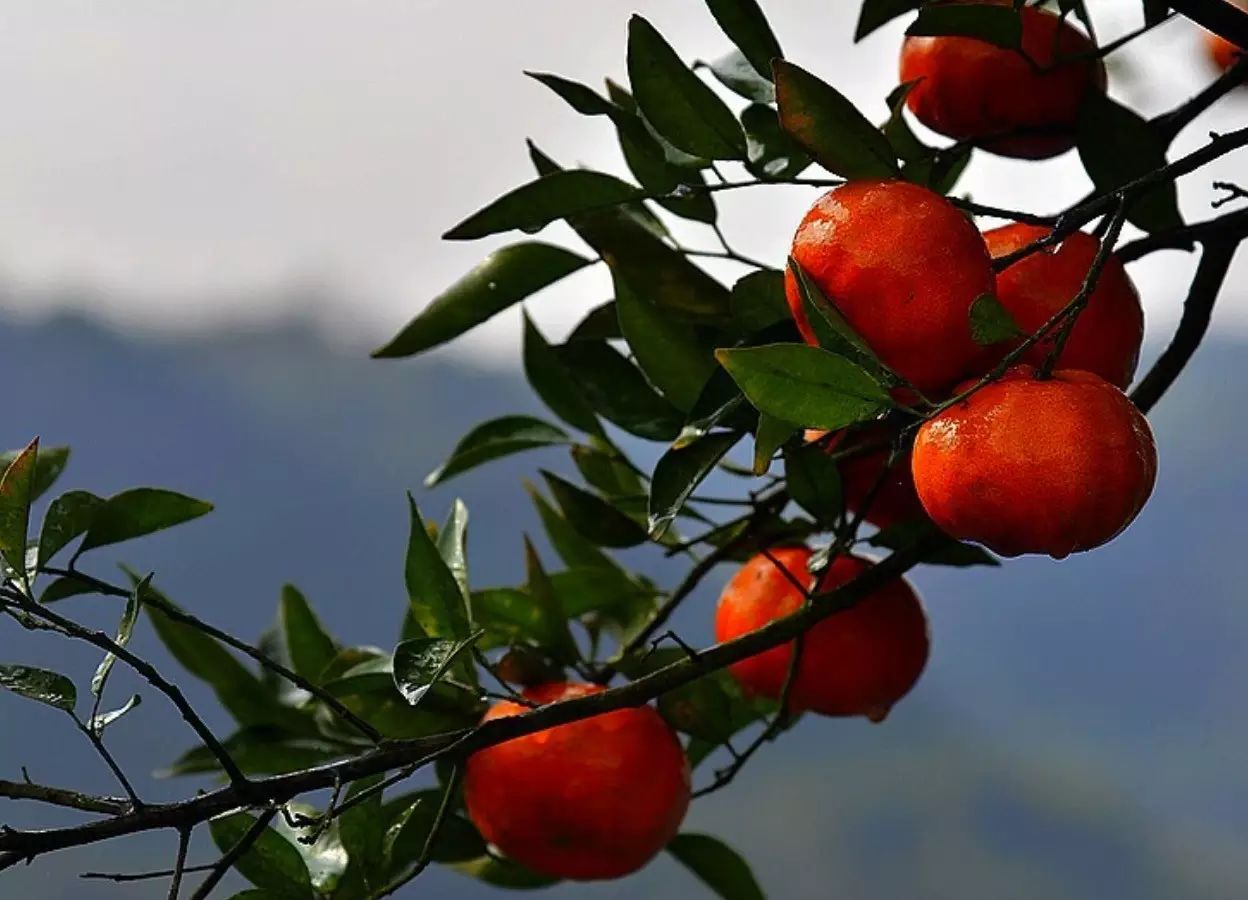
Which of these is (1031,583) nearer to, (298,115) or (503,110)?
(503,110)

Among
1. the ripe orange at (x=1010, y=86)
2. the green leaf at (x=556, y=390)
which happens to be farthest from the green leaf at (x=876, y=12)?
the green leaf at (x=556, y=390)

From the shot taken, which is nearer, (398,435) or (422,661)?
(422,661)

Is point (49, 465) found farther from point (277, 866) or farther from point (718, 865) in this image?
point (718, 865)

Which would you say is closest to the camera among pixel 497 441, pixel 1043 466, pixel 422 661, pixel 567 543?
pixel 1043 466

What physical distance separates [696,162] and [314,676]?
37cm

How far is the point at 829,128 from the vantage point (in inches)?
19.4

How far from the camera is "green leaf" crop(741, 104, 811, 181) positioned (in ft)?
1.85

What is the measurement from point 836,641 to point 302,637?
11.4 inches

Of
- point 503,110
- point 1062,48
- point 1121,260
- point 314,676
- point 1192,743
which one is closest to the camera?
point 1121,260

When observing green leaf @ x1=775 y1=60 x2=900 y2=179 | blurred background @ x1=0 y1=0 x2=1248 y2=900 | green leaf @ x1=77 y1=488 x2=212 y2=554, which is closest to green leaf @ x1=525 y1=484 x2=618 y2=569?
green leaf @ x1=77 y1=488 x2=212 y2=554

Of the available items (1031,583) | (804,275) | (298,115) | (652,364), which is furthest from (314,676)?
(1031,583)

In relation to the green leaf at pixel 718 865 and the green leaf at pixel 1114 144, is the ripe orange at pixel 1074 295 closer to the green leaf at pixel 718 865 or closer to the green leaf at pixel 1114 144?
the green leaf at pixel 1114 144

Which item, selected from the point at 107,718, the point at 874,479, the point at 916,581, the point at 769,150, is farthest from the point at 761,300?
the point at 916,581

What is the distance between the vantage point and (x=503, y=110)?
1781mm
